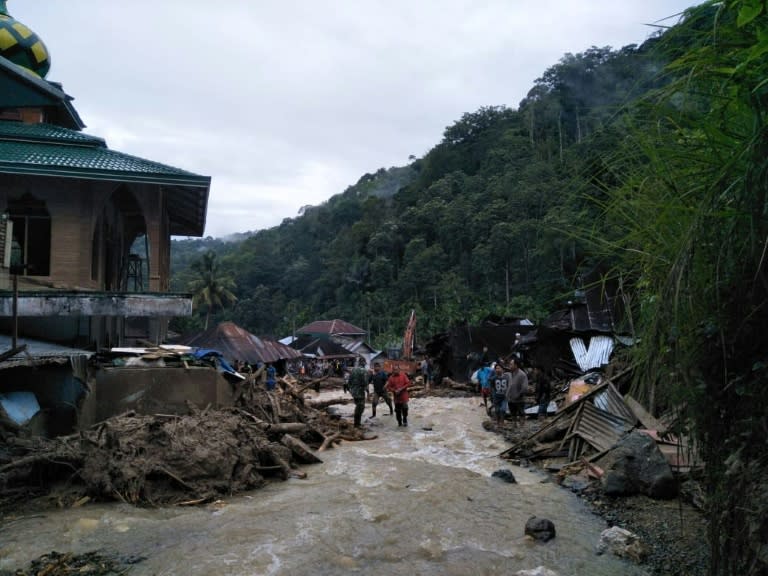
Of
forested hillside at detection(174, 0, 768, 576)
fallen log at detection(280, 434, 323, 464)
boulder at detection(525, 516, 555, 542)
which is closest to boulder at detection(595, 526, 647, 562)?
boulder at detection(525, 516, 555, 542)

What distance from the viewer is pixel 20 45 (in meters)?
16.3

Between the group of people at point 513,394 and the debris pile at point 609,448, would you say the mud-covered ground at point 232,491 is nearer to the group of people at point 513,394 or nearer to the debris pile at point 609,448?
the debris pile at point 609,448

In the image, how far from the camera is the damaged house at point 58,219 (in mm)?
11758

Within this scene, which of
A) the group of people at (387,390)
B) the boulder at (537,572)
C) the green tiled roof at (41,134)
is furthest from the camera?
the group of people at (387,390)

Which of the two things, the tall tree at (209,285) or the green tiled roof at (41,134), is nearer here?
the green tiled roof at (41,134)

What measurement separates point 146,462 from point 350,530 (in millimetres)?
3574

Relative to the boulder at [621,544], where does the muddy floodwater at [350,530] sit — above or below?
below

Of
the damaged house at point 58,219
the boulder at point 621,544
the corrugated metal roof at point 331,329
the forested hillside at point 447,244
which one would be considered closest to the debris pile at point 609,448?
the boulder at point 621,544

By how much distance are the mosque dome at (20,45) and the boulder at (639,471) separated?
18.3 m

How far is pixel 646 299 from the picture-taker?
419 cm

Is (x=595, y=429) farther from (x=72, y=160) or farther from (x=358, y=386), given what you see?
(x=72, y=160)

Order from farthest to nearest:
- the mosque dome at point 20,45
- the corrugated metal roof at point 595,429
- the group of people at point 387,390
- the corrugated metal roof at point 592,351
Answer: the corrugated metal roof at point 592,351 < the mosque dome at point 20,45 < the group of people at point 387,390 < the corrugated metal roof at point 595,429

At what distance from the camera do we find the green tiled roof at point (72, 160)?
42.0ft

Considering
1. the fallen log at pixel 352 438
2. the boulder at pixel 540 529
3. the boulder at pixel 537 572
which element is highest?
the boulder at pixel 540 529
